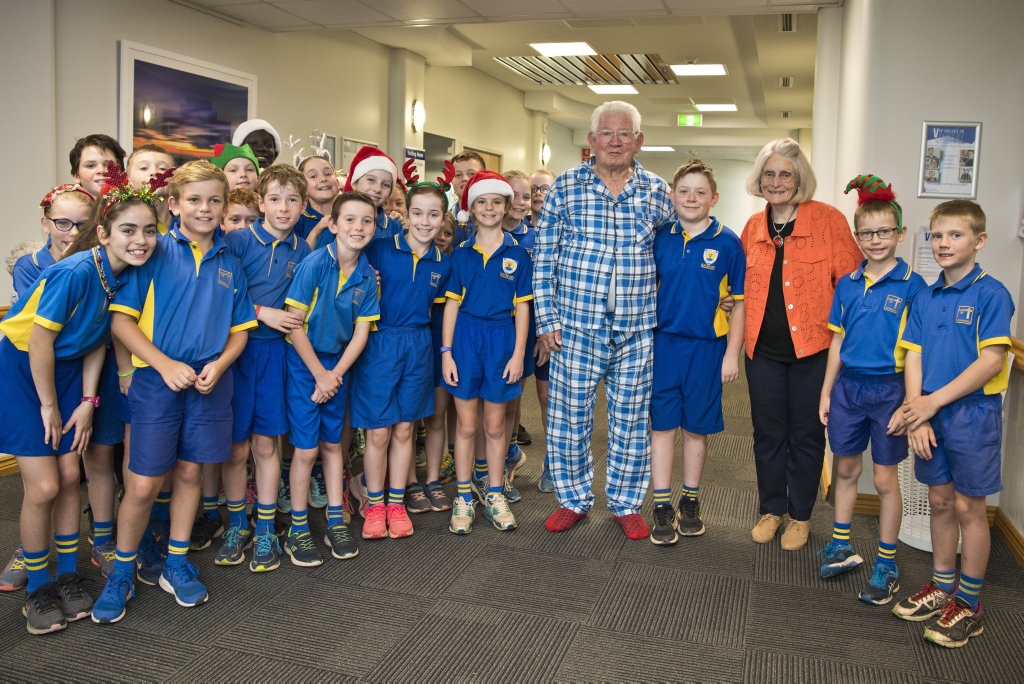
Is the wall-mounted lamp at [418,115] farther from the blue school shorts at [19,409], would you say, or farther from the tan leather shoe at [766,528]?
the blue school shorts at [19,409]

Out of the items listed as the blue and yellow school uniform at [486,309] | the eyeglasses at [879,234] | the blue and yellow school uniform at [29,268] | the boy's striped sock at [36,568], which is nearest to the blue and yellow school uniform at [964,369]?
the eyeglasses at [879,234]

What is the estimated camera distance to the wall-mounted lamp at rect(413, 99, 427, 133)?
27.0 feet

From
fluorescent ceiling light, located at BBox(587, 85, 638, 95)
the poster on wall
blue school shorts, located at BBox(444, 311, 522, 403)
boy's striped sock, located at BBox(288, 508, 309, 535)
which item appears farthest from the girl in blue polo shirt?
fluorescent ceiling light, located at BBox(587, 85, 638, 95)

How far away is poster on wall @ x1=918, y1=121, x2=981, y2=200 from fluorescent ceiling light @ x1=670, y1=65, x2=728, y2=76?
658cm

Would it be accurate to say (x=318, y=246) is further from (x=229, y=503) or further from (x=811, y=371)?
(x=811, y=371)

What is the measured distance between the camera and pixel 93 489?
2.79 meters

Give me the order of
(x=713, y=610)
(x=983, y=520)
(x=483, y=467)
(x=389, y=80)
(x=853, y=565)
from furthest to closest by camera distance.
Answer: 1. (x=389, y=80)
2. (x=483, y=467)
3. (x=853, y=565)
4. (x=713, y=610)
5. (x=983, y=520)

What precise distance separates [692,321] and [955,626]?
1344mm

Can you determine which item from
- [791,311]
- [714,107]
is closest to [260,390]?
[791,311]

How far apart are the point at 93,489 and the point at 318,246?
1231 mm

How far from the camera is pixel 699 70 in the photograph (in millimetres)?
9805

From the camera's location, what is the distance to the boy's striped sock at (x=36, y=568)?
8.23ft

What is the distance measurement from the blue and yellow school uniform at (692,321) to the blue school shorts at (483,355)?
24.0 inches

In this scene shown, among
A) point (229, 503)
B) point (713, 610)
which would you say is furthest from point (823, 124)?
point (229, 503)
